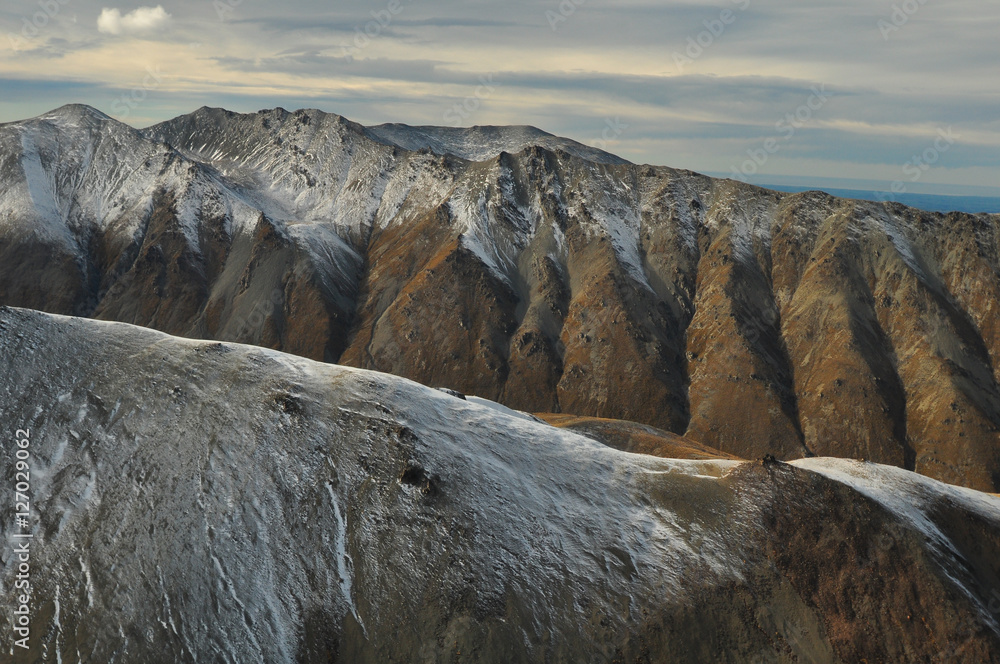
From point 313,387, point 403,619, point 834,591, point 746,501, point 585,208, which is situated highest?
point 585,208

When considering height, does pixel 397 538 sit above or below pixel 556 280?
below

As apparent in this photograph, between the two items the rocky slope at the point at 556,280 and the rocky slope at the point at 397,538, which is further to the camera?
the rocky slope at the point at 556,280

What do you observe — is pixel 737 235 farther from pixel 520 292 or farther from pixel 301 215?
pixel 301 215

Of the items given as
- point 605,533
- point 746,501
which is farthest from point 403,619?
point 746,501

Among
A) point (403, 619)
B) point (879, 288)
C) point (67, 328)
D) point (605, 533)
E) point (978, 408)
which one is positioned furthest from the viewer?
point (879, 288)

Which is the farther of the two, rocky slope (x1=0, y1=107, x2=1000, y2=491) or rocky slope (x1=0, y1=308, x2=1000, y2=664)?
rocky slope (x1=0, y1=107, x2=1000, y2=491)
